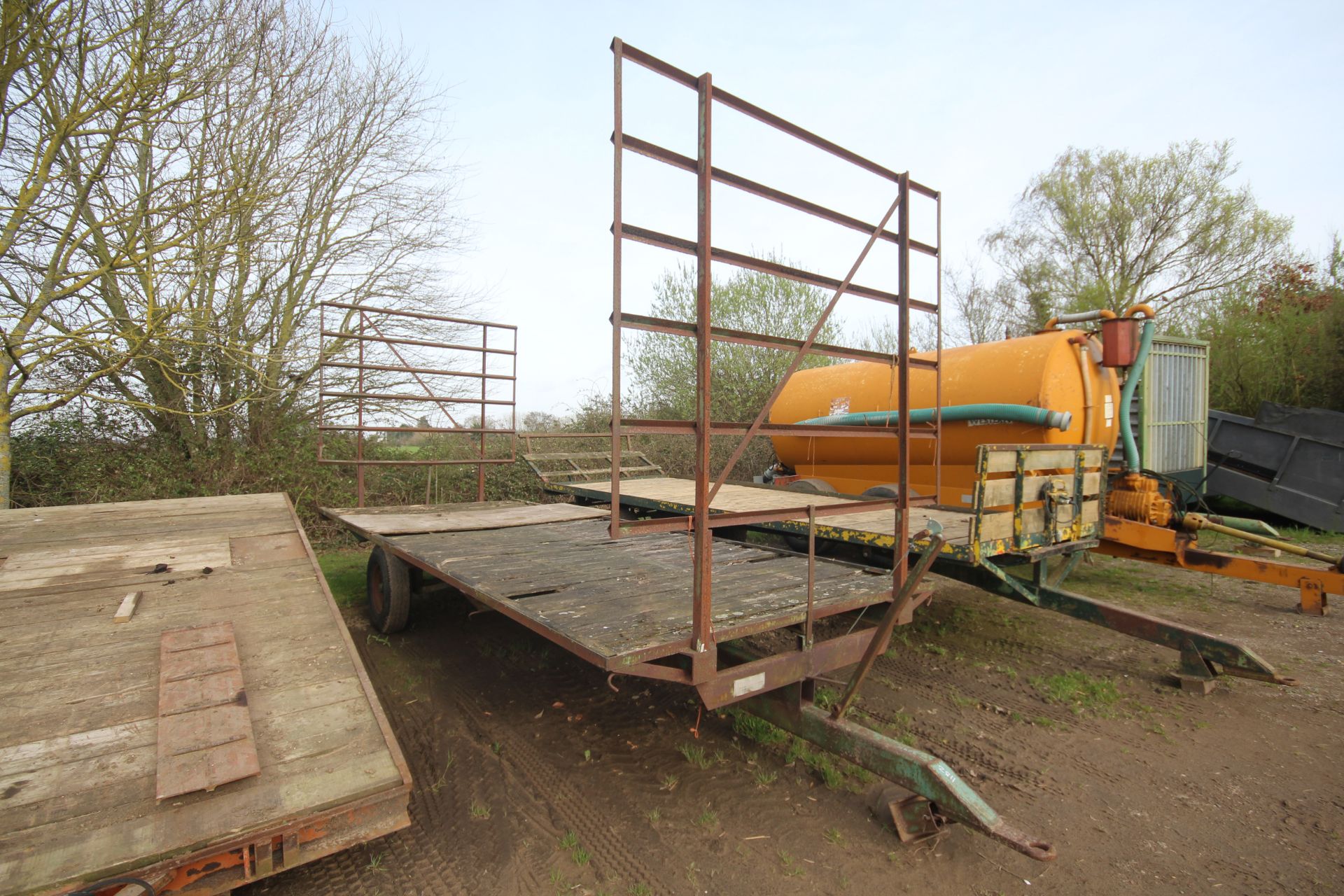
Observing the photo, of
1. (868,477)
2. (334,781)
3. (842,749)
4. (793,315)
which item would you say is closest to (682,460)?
(793,315)

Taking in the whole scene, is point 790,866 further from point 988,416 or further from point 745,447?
point 988,416

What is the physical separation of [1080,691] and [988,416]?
2.40m

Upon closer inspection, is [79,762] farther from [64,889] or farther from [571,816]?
[571,816]

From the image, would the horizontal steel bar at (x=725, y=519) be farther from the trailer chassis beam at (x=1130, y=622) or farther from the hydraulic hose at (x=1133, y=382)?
the hydraulic hose at (x=1133, y=382)

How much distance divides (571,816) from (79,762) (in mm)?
1786

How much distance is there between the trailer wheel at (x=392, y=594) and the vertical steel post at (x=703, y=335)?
3.60 meters

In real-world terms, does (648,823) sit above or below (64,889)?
below

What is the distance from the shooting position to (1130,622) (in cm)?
439

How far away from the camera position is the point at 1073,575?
7.77m

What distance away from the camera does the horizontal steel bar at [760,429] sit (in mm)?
2529

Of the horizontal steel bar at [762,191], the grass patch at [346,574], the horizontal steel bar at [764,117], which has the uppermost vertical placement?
the horizontal steel bar at [764,117]

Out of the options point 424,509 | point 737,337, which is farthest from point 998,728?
point 424,509

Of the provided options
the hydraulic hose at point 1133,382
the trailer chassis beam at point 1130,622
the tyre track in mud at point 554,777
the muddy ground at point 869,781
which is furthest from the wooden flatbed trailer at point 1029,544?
the tyre track in mud at point 554,777

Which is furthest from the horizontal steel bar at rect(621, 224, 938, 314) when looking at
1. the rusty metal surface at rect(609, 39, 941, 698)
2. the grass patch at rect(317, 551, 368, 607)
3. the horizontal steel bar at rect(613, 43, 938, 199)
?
the grass patch at rect(317, 551, 368, 607)
